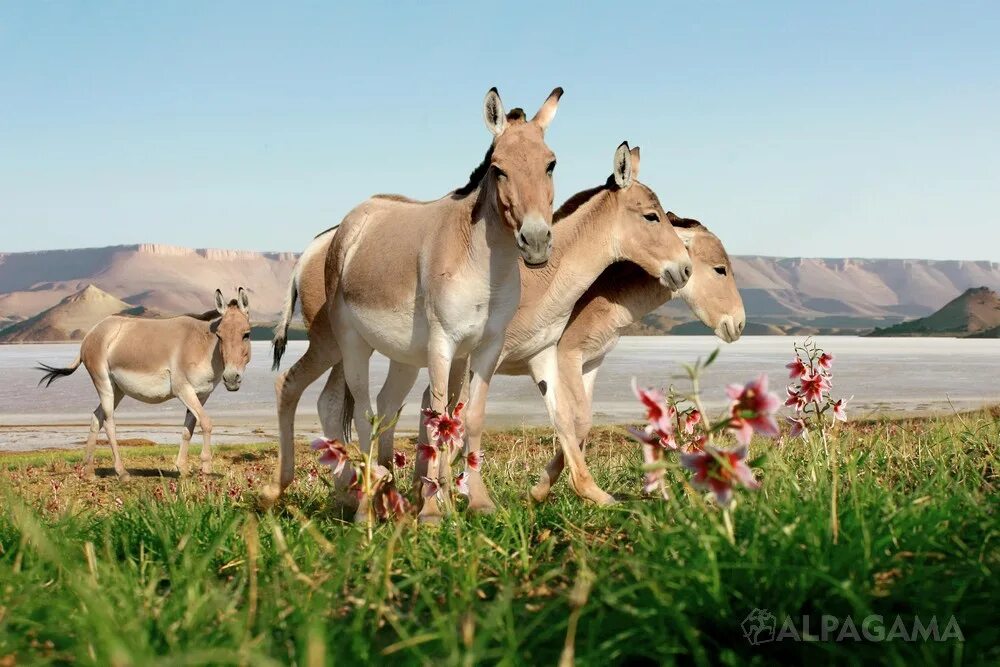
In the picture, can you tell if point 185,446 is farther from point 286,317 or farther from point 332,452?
point 332,452

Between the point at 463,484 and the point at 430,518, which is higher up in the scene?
the point at 463,484

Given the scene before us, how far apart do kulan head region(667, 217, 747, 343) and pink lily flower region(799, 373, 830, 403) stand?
2.15 m

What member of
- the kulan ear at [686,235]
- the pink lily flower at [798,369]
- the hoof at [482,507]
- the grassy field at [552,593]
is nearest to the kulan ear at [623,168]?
the kulan ear at [686,235]

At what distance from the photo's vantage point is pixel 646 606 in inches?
143

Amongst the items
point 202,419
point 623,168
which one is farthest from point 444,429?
point 202,419

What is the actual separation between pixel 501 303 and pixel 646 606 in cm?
337

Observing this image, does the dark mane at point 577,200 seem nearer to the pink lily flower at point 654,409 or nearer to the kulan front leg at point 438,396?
the kulan front leg at point 438,396

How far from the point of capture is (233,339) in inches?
574

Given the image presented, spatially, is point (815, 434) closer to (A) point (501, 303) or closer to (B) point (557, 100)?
(A) point (501, 303)

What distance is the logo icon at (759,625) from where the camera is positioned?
3475 mm

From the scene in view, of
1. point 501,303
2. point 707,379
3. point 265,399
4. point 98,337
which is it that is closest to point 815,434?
point 501,303

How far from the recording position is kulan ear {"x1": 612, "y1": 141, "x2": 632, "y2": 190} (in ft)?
26.4

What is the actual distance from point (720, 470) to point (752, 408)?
0.28 meters

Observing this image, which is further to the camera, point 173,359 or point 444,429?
point 173,359
